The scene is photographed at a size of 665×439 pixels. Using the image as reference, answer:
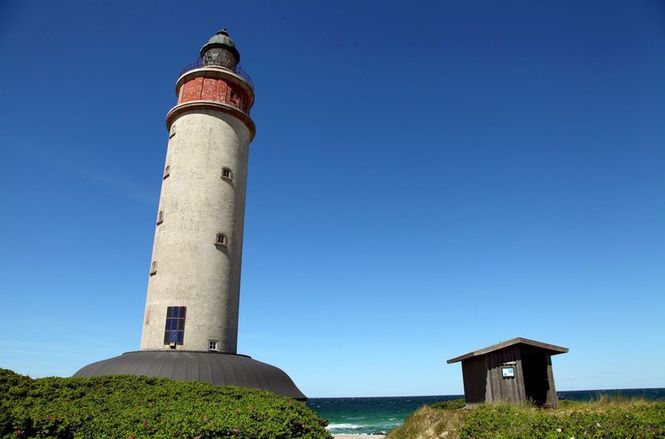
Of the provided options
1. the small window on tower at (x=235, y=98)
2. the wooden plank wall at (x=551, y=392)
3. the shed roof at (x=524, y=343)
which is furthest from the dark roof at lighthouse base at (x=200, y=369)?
the small window on tower at (x=235, y=98)

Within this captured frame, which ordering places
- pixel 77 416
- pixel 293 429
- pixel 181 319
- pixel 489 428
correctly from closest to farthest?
pixel 77 416
pixel 293 429
pixel 489 428
pixel 181 319

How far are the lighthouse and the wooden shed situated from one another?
944 centimetres

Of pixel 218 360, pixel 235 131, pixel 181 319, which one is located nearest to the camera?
pixel 218 360

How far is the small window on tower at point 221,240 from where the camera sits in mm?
22406

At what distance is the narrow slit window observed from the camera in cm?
2047

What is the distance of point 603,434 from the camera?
10.5 meters

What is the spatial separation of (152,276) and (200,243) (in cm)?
323

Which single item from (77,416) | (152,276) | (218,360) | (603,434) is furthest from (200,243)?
(603,434)

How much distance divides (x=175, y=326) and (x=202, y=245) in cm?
417

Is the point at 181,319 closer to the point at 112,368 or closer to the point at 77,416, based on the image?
the point at 112,368

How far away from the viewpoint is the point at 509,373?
21.0 meters

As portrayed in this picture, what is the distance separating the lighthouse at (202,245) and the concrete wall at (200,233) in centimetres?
5

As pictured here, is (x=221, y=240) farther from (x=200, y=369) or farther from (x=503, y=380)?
(x=503, y=380)

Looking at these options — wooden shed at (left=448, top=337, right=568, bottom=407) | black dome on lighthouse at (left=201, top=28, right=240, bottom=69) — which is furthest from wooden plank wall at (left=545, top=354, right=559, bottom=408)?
black dome on lighthouse at (left=201, top=28, right=240, bottom=69)
